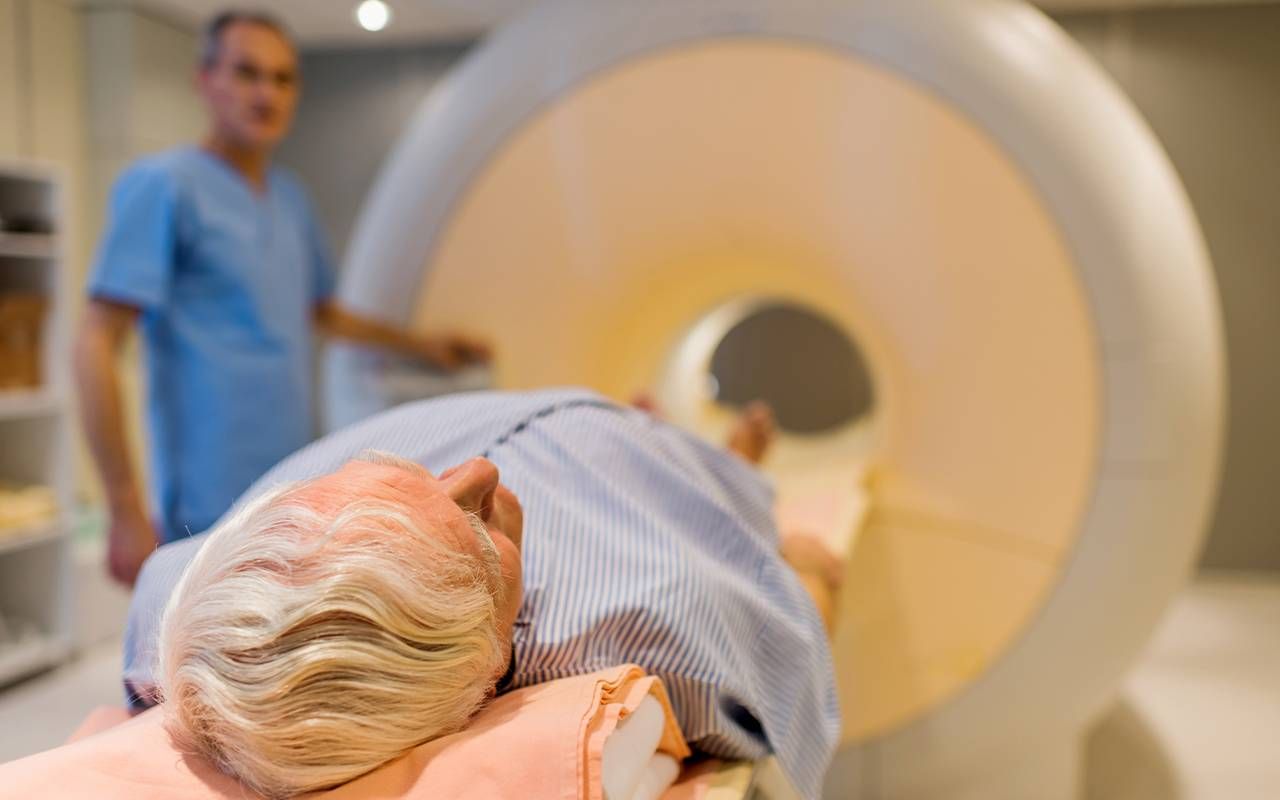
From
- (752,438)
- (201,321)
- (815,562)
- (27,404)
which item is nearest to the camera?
(815,562)

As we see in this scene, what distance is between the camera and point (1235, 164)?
1440 mm

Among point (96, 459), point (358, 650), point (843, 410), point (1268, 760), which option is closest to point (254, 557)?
point (358, 650)

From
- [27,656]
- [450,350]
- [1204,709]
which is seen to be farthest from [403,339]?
[1204,709]

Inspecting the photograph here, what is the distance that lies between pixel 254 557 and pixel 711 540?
504mm

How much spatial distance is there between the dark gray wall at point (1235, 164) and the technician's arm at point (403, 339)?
53 centimetres

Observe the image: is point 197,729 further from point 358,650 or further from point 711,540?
point 711,540

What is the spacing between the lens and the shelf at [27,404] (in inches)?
97.5

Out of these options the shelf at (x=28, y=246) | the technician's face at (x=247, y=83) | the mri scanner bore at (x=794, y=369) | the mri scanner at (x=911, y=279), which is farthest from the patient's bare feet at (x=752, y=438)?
the shelf at (x=28, y=246)

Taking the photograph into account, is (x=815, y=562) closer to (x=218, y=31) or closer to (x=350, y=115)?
(x=218, y=31)

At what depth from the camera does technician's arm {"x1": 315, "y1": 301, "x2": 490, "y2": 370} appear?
6.13 ft

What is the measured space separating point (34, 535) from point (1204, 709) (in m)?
2.36

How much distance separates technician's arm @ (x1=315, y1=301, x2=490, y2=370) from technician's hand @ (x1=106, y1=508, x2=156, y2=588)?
0.56m

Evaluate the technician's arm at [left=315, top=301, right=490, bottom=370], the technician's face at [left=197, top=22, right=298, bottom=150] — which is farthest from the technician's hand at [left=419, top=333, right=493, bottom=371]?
the technician's face at [left=197, top=22, right=298, bottom=150]

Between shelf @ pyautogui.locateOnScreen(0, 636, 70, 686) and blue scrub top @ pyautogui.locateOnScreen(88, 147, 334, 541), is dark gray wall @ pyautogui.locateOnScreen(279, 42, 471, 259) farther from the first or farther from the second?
shelf @ pyautogui.locateOnScreen(0, 636, 70, 686)
